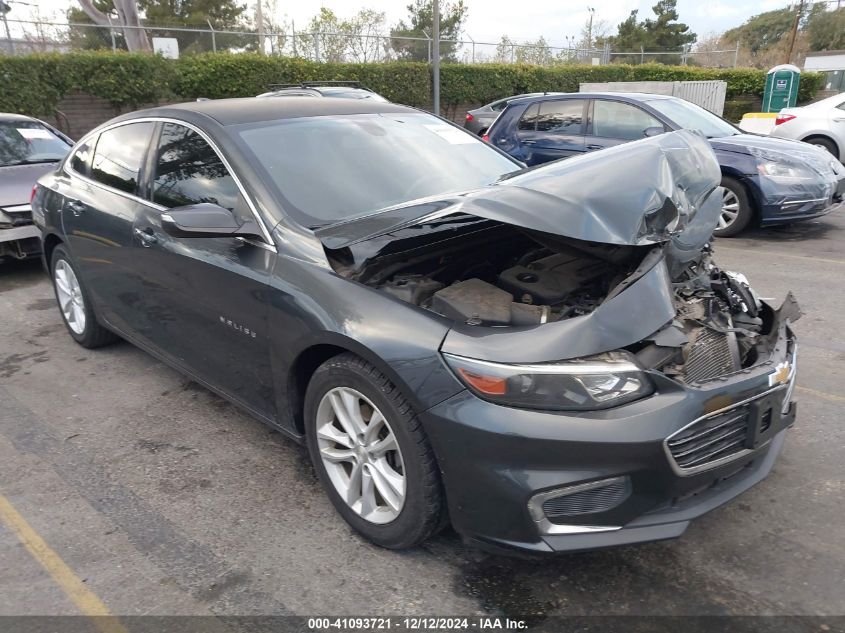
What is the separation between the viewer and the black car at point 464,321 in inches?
83.5

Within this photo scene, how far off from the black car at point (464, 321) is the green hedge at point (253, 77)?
13.0m

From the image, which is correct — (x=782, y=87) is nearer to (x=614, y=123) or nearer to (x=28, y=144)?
(x=614, y=123)

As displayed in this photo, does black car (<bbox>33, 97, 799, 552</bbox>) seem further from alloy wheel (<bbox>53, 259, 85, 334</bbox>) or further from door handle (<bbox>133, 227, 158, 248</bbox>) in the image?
alloy wheel (<bbox>53, 259, 85, 334</bbox>)

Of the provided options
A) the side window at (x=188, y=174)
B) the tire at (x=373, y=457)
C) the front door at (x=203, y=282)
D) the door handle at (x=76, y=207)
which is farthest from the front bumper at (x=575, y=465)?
the door handle at (x=76, y=207)

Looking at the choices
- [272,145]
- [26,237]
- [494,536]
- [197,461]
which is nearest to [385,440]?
[494,536]

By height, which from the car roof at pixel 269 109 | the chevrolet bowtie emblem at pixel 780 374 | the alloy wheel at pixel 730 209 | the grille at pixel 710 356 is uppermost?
the car roof at pixel 269 109

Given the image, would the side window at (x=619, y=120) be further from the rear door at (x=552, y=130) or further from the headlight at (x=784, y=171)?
the headlight at (x=784, y=171)

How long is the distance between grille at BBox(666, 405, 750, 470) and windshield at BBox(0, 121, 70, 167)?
24.7 ft

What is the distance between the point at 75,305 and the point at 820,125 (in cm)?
1255

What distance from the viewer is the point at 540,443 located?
81.7 inches

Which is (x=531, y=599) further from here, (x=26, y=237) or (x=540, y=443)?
(x=26, y=237)

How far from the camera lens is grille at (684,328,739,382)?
2.33 metres

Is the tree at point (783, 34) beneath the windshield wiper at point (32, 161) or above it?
above

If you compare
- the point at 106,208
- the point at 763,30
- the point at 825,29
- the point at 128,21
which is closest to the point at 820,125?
the point at 106,208
